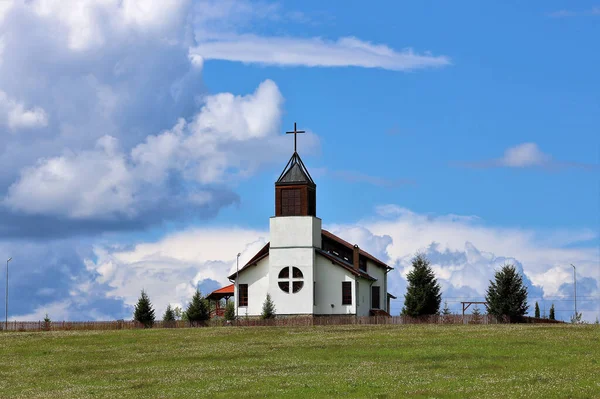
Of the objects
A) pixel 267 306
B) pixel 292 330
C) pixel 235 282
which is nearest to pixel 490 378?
pixel 292 330

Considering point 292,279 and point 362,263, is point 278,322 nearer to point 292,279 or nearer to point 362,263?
point 292,279

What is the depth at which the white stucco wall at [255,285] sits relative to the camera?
312ft

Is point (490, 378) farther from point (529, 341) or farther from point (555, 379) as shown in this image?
point (529, 341)

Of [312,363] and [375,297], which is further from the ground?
[375,297]

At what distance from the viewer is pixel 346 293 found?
308 feet

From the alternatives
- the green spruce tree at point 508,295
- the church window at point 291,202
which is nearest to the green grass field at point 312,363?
the green spruce tree at point 508,295

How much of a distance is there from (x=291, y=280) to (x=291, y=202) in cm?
797

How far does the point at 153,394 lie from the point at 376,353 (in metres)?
18.3

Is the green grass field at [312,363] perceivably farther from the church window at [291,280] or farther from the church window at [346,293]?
the church window at [346,293]

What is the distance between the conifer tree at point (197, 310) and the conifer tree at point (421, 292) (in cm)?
2034

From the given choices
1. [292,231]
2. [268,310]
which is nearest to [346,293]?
[292,231]

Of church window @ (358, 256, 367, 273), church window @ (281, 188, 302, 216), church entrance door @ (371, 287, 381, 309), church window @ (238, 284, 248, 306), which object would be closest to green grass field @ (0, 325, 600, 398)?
church window @ (238, 284, 248, 306)

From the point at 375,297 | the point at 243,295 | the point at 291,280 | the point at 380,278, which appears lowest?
the point at 375,297

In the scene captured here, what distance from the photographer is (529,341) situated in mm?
57906
